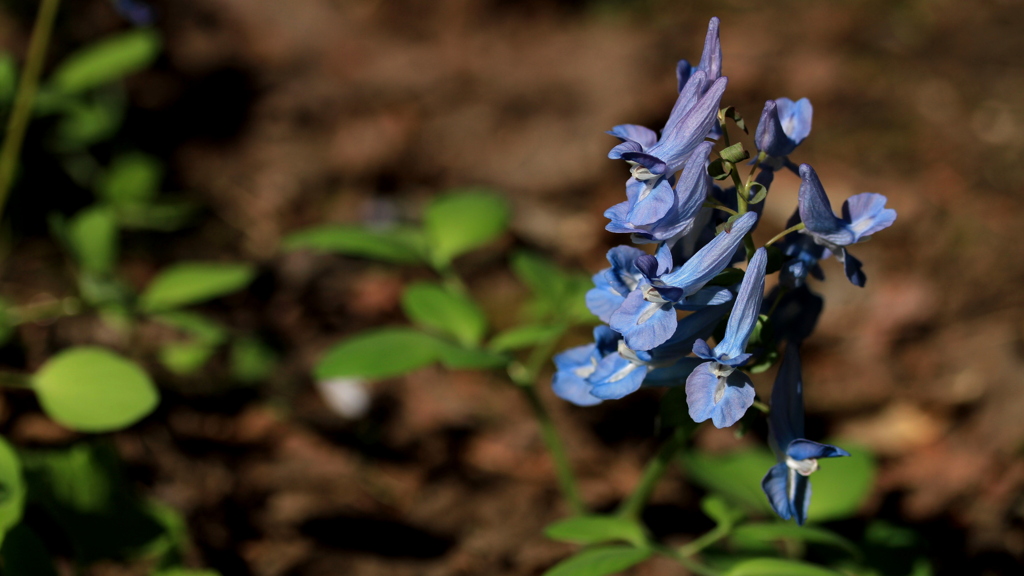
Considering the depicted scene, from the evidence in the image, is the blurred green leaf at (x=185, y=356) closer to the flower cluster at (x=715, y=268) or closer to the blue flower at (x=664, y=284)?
the flower cluster at (x=715, y=268)

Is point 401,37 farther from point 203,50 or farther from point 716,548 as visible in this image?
point 716,548

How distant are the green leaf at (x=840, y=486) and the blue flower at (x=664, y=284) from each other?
965mm

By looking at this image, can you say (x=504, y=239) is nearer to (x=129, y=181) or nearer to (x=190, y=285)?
(x=190, y=285)

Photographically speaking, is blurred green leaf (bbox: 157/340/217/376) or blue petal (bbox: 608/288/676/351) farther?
blurred green leaf (bbox: 157/340/217/376)

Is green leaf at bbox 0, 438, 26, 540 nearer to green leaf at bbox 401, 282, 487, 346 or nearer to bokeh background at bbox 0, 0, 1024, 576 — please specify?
bokeh background at bbox 0, 0, 1024, 576

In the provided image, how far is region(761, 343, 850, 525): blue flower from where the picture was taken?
1485 mm

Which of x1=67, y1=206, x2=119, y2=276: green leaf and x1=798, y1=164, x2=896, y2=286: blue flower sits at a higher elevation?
x1=67, y1=206, x2=119, y2=276: green leaf

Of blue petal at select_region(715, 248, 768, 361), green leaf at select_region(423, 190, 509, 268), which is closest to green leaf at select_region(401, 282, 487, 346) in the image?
green leaf at select_region(423, 190, 509, 268)

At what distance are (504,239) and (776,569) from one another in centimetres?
257

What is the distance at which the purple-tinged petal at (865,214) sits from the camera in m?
1.43

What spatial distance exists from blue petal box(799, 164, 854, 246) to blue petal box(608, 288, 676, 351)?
0.31m

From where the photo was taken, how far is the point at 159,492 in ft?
8.30

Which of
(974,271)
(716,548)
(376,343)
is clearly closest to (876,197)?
(716,548)

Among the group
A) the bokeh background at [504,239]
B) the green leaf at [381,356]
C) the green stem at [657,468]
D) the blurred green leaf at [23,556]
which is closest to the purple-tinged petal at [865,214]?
the green stem at [657,468]
